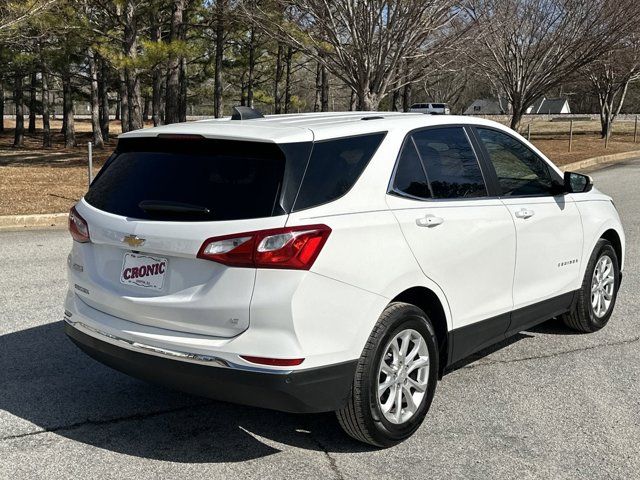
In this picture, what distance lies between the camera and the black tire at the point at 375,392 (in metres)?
3.39

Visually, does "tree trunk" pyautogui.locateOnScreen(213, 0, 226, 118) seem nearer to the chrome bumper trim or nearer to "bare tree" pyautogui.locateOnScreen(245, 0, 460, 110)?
"bare tree" pyautogui.locateOnScreen(245, 0, 460, 110)

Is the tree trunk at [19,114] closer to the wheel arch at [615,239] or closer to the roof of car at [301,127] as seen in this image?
the wheel arch at [615,239]

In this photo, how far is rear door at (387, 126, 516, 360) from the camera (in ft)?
12.3

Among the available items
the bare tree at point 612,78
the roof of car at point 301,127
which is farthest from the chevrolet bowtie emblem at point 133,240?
the bare tree at point 612,78

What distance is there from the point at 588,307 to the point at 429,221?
236 centimetres

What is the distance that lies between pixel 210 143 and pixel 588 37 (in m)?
22.4

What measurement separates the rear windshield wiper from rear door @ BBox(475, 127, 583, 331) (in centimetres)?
210

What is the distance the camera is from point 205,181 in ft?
11.1

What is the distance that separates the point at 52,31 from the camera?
796 inches

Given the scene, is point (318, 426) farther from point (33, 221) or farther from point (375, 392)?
point (33, 221)

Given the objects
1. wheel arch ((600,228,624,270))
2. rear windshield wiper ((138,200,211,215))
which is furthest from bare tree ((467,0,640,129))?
rear windshield wiper ((138,200,211,215))

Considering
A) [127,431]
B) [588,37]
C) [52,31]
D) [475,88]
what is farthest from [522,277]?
[475,88]

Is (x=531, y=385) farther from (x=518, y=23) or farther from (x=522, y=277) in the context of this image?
(x=518, y=23)

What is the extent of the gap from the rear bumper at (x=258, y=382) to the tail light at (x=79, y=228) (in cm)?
71
